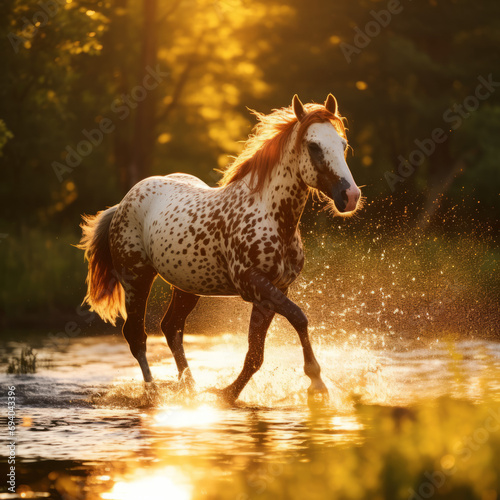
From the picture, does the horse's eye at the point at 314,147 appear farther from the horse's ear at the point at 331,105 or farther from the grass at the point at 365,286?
the grass at the point at 365,286

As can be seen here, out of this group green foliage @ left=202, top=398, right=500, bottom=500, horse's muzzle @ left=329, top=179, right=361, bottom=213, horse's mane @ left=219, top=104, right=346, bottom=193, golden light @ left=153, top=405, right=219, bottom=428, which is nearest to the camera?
green foliage @ left=202, top=398, right=500, bottom=500

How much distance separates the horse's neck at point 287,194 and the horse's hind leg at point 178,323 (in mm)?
2045

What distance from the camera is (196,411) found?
852cm

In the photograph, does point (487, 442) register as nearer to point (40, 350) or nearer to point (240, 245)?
point (240, 245)

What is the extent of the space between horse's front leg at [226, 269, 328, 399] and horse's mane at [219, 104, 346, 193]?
0.78m

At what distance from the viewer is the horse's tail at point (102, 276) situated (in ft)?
35.1

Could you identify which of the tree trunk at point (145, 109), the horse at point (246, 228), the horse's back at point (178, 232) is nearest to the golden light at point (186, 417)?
the horse at point (246, 228)

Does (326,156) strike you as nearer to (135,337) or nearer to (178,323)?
(178,323)

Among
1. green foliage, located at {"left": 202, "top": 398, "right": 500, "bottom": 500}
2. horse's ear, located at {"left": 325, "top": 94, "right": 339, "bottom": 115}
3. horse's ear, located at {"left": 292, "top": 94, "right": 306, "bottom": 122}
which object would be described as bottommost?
green foliage, located at {"left": 202, "top": 398, "right": 500, "bottom": 500}

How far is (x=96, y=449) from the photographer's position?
22.4ft

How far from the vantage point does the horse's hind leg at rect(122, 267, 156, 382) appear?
1020 cm

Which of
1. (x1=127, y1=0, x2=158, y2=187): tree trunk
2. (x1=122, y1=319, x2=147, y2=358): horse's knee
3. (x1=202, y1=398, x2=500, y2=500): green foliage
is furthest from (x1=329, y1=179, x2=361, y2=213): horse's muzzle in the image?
(x1=127, y1=0, x2=158, y2=187): tree trunk

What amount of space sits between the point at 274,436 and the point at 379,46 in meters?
23.7

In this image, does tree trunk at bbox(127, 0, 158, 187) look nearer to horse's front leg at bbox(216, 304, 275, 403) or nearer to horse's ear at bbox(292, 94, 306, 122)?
horse's front leg at bbox(216, 304, 275, 403)
